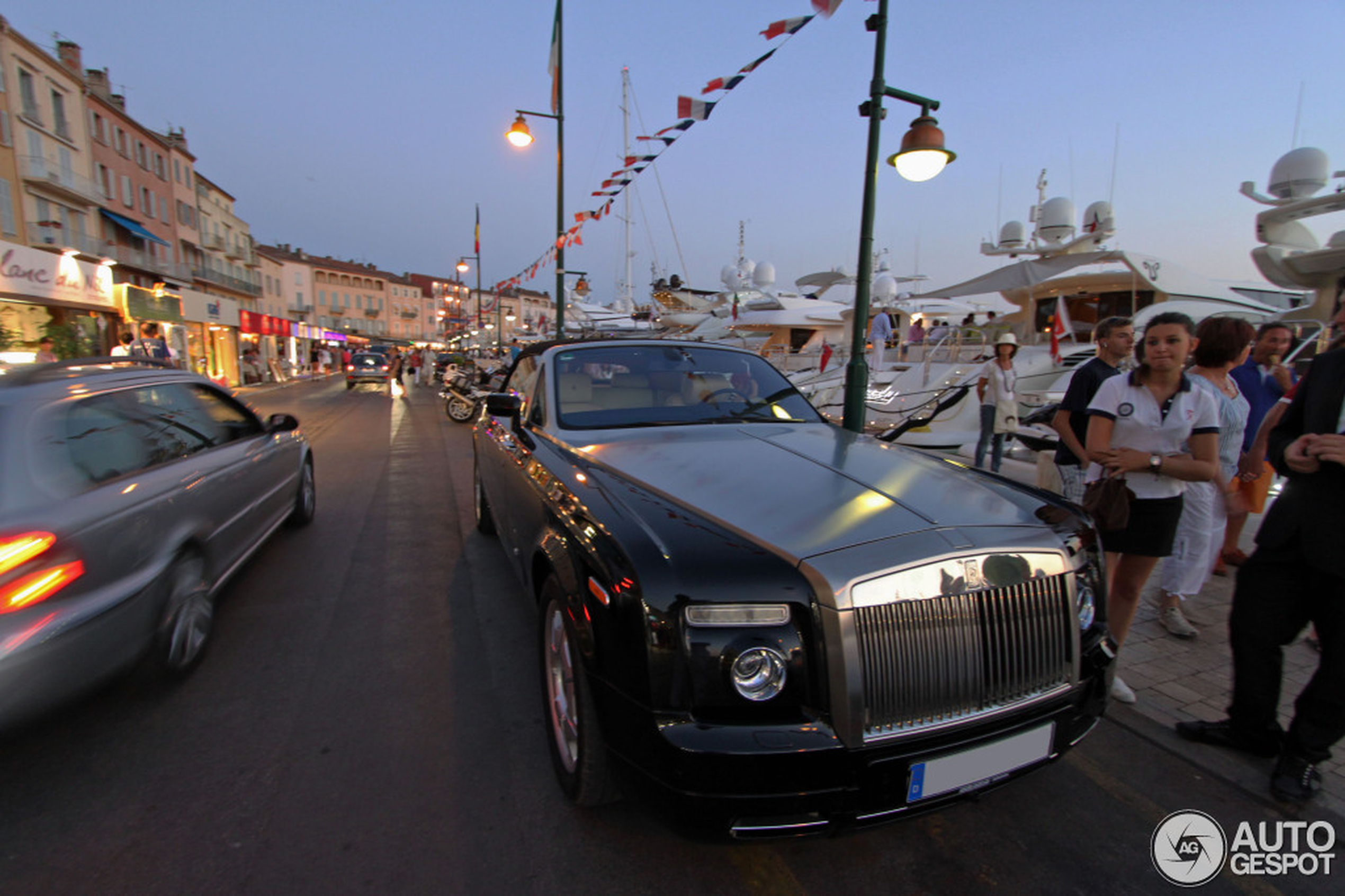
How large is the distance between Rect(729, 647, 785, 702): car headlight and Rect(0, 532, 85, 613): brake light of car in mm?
2498

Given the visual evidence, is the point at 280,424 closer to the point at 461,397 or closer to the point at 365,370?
the point at 461,397

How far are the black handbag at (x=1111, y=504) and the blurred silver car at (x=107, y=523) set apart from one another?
13.9 feet

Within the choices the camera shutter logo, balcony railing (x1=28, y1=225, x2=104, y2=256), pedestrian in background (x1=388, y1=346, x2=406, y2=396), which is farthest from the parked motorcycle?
balcony railing (x1=28, y1=225, x2=104, y2=256)

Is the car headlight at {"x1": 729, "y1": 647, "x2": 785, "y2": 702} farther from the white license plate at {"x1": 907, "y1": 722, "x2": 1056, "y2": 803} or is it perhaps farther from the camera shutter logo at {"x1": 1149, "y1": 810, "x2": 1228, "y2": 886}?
the camera shutter logo at {"x1": 1149, "y1": 810, "x2": 1228, "y2": 886}

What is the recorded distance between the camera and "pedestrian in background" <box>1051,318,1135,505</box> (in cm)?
351

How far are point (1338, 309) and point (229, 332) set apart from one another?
149ft

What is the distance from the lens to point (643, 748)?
67.4 inches

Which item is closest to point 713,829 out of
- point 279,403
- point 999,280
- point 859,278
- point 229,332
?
point 859,278

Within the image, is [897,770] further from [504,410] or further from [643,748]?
[504,410]

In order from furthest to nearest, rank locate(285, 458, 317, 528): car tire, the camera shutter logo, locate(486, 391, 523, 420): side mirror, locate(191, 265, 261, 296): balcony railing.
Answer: locate(191, 265, 261, 296): balcony railing → locate(285, 458, 317, 528): car tire → locate(486, 391, 523, 420): side mirror → the camera shutter logo

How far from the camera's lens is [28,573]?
7.18 feet

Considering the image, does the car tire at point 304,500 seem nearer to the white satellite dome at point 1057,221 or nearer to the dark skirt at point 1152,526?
the dark skirt at point 1152,526

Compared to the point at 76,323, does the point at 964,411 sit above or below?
below
